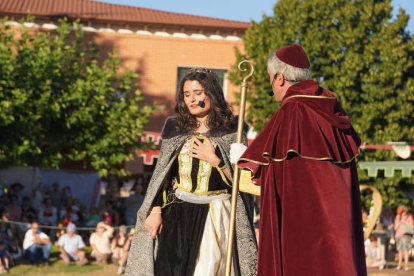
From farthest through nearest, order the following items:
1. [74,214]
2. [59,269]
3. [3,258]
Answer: [74,214], [59,269], [3,258]

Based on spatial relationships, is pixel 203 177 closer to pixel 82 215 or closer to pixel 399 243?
pixel 82 215

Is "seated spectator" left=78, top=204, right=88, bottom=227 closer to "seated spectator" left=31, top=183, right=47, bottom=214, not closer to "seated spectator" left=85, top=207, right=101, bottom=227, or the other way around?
"seated spectator" left=85, top=207, right=101, bottom=227

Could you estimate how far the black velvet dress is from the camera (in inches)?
216

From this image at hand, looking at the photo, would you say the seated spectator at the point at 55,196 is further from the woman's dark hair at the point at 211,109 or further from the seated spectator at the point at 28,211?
the woman's dark hair at the point at 211,109

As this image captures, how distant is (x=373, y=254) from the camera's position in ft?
51.3

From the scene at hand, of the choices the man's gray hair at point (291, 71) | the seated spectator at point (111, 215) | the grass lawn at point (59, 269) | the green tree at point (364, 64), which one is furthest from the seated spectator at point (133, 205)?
the man's gray hair at point (291, 71)

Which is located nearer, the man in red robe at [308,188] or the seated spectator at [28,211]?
the man in red robe at [308,188]

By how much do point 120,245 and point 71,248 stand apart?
0.90m

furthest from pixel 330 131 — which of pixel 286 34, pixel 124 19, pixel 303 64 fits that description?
pixel 124 19

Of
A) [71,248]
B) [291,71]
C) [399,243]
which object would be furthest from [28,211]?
[291,71]

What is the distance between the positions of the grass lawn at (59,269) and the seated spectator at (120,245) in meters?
0.17

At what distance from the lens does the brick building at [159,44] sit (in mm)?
24297

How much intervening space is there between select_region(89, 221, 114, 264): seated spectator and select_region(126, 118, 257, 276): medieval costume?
816 centimetres

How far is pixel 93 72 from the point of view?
1711cm
